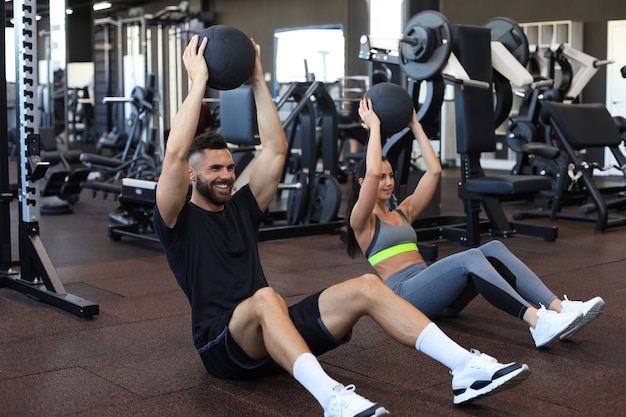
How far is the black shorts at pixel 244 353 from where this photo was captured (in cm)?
221

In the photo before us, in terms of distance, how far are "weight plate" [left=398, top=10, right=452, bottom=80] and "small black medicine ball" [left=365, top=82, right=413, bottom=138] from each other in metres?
1.24

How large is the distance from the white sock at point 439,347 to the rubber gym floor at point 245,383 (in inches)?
6.9

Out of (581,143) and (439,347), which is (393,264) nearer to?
(439,347)

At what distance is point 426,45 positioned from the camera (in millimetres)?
4805

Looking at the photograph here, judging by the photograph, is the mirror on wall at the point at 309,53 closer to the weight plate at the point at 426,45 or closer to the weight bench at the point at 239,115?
the weight bench at the point at 239,115

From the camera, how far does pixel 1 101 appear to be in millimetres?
3912

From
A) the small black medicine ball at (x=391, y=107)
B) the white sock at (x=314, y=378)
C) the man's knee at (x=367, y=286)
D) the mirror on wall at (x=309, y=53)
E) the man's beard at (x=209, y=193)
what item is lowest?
the white sock at (x=314, y=378)

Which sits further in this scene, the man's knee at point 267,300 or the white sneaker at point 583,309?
the white sneaker at point 583,309

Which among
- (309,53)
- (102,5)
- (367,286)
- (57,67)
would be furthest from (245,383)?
(102,5)

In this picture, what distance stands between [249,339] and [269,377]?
0.35 m

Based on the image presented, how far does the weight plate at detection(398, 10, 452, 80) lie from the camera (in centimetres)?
481

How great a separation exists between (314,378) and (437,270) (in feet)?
3.04

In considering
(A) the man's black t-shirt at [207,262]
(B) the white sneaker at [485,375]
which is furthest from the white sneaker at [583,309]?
(A) the man's black t-shirt at [207,262]

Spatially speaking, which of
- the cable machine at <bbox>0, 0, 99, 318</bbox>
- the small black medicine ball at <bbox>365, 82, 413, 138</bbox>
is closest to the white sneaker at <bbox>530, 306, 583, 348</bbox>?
the small black medicine ball at <bbox>365, 82, 413, 138</bbox>
